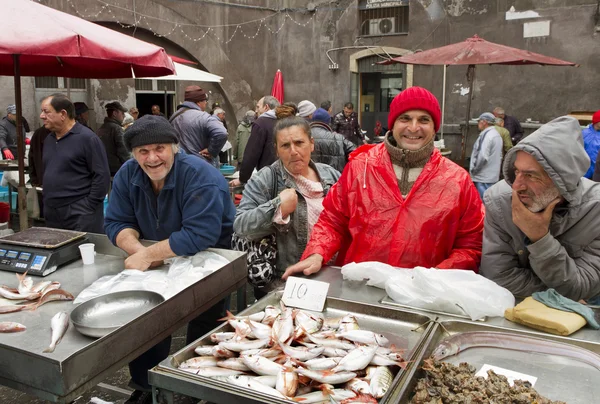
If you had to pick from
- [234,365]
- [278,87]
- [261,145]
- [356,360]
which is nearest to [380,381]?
[356,360]

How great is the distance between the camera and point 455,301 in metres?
2.03

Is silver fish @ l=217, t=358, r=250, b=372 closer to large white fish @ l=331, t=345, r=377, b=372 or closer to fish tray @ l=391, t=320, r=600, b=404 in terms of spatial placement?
large white fish @ l=331, t=345, r=377, b=372

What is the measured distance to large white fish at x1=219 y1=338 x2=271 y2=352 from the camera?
1.77m

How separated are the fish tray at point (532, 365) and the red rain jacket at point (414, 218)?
566 millimetres

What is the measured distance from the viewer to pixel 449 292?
6.76 feet

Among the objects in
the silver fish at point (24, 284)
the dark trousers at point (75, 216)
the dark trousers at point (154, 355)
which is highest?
the silver fish at point (24, 284)

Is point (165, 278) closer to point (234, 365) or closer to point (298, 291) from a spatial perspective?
point (298, 291)

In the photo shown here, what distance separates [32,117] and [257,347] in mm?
12755

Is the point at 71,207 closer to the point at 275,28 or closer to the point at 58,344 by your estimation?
the point at 58,344

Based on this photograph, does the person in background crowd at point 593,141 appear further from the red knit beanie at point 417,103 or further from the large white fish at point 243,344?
Result: the large white fish at point 243,344

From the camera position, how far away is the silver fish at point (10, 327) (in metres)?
1.90

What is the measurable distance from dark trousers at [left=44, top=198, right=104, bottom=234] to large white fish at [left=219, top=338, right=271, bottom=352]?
3.24 meters

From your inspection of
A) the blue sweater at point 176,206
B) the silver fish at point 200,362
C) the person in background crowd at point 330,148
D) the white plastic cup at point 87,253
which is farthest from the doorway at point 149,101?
the silver fish at point 200,362

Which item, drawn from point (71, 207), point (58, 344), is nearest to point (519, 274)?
point (58, 344)
